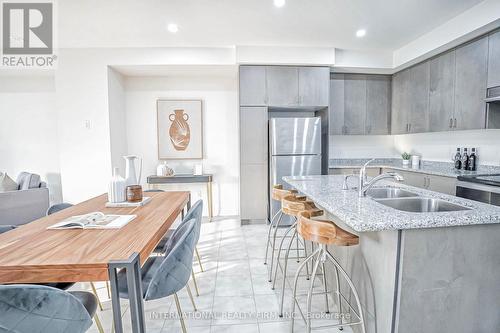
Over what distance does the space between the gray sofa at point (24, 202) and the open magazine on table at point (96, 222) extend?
7.50ft

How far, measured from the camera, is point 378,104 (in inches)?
172

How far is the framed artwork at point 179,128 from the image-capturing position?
4.41 meters

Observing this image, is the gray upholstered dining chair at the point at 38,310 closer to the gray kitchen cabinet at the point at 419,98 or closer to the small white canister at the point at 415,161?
the gray kitchen cabinet at the point at 419,98

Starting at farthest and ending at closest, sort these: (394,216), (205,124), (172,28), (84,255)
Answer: (205,124)
(172,28)
(394,216)
(84,255)

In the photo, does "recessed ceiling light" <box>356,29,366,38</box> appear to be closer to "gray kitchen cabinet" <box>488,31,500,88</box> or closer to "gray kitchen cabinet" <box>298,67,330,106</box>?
"gray kitchen cabinet" <box>298,67,330,106</box>

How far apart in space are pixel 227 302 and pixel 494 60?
12.0 feet

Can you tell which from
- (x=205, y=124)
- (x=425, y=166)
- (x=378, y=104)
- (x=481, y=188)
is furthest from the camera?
(x=205, y=124)

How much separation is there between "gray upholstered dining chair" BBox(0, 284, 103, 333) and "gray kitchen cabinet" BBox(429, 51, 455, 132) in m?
4.16

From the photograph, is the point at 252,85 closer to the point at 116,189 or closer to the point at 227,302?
the point at 116,189

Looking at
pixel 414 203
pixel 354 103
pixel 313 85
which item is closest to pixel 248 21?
pixel 313 85

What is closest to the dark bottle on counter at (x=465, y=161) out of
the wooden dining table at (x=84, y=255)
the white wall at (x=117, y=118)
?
the wooden dining table at (x=84, y=255)

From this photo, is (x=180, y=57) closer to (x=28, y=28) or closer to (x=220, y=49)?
(x=220, y=49)

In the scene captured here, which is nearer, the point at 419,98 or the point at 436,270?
the point at 436,270

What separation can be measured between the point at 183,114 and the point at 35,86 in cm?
259
